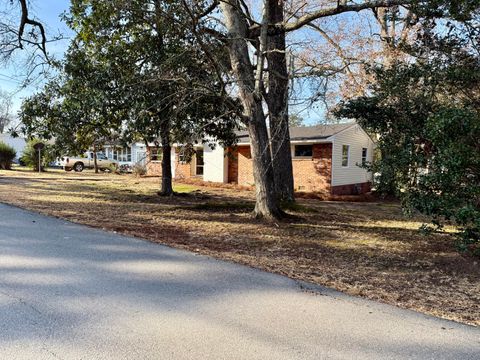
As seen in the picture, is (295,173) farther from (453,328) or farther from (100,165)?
(100,165)

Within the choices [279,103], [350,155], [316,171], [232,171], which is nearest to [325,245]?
[279,103]

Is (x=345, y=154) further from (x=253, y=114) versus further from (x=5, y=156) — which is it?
(x=5, y=156)

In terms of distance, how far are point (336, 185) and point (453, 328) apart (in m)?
16.7

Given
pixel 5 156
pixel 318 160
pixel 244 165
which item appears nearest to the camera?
pixel 318 160

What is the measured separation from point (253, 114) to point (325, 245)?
3.86 meters

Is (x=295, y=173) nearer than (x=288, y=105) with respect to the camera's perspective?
No

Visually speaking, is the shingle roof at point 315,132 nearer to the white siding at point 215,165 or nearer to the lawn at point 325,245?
the white siding at point 215,165

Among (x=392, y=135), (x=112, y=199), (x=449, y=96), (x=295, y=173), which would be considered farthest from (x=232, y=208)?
(x=295, y=173)

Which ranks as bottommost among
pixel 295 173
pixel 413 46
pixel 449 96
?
pixel 295 173

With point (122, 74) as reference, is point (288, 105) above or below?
below

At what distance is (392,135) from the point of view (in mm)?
7219

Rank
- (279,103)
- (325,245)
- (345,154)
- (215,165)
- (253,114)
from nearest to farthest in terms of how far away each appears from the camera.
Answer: (325,245) → (253,114) → (279,103) → (345,154) → (215,165)

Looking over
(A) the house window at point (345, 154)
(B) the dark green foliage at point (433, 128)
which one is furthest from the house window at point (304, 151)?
(B) the dark green foliage at point (433, 128)

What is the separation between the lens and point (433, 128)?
561 cm
